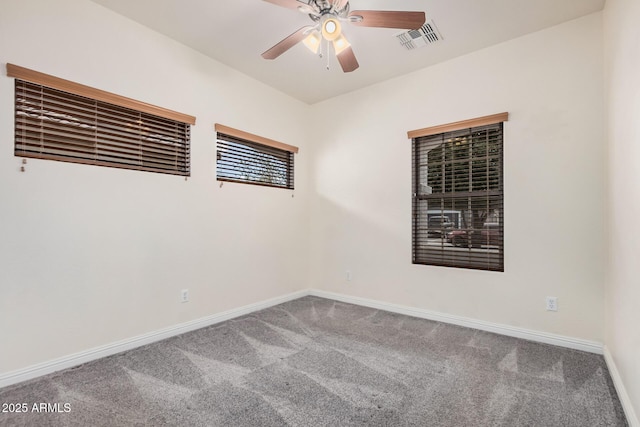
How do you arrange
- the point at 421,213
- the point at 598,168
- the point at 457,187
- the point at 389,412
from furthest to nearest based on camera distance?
the point at 421,213, the point at 457,187, the point at 598,168, the point at 389,412

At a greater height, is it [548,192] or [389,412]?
[548,192]

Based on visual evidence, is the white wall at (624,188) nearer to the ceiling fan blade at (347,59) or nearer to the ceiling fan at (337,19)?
the ceiling fan at (337,19)

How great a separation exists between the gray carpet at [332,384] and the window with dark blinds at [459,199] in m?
0.81

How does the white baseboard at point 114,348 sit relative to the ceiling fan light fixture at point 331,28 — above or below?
below

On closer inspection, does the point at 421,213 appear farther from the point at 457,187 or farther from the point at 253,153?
the point at 253,153

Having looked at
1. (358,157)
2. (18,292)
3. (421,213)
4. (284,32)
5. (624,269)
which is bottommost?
(18,292)

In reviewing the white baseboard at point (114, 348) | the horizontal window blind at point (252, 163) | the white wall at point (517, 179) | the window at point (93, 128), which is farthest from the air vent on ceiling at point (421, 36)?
the white baseboard at point (114, 348)

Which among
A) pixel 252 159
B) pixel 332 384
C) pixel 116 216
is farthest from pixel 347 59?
pixel 332 384

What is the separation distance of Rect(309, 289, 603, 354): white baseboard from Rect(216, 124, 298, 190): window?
69.7 inches

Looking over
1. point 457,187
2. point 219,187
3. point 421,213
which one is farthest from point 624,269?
point 219,187

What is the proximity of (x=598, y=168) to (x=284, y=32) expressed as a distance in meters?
2.89

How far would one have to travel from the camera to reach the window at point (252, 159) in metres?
3.42

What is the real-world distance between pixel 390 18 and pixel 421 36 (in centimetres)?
100

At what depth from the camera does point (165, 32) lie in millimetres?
2836
